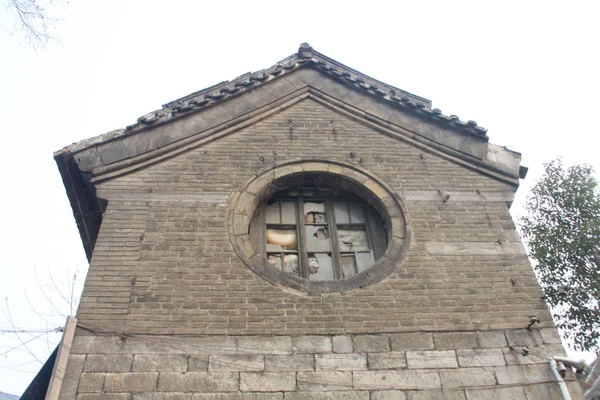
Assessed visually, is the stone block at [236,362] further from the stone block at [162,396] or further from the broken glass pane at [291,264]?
the broken glass pane at [291,264]

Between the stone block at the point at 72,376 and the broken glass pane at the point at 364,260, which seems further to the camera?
the broken glass pane at the point at 364,260

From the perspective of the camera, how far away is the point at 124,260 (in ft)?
22.4

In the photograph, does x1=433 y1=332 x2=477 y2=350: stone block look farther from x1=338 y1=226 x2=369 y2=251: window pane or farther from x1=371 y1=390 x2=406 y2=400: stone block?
x1=338 y1=226 x2=369 y2=251: window pane

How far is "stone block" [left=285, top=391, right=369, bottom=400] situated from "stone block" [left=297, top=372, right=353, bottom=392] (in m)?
0.04

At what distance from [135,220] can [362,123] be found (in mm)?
4018

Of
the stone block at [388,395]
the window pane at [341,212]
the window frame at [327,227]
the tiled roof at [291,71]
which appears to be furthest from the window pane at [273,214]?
the stone block at [388,395]

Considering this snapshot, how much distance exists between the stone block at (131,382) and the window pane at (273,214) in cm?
295

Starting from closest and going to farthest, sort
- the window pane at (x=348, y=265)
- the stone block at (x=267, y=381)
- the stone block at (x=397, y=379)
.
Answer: the stone block at (x=267, y=381)
the stone block at (x=397, y=379)
the window pane at (x=348, y=265)

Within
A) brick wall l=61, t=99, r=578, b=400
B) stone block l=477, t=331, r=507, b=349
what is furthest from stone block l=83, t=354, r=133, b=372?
stone block l=477, t=331, r=507, b=349

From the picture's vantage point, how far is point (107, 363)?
5852 millimetres

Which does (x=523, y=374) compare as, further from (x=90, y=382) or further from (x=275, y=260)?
(x=90, y=382)

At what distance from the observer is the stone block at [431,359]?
601 cm

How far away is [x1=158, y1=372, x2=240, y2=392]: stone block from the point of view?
18.6 ft

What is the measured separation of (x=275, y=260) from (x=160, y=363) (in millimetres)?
2227
